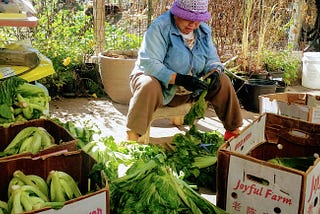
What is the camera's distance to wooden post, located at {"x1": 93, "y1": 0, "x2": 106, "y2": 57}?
249 inches

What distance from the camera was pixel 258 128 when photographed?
9.55ft

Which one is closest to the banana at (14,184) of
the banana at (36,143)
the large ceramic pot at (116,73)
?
the banana at (36,143)

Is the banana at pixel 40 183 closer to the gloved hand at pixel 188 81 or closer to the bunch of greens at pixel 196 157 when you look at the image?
the bunch of greens at pixel 196 157

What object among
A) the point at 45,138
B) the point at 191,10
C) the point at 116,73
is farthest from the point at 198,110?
the point at 116,73

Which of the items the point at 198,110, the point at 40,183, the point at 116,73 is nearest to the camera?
the point at 40,183

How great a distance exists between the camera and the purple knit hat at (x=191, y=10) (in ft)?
12.6

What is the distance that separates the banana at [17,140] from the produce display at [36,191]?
470 millimetres

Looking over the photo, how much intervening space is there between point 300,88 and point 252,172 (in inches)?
216

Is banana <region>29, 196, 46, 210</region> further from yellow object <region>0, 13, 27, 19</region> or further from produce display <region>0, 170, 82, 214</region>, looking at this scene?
yellow object <region>0, 13, 27, 19</region>

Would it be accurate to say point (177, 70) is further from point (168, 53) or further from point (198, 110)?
point (198, 110)

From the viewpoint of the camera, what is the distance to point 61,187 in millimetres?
2049

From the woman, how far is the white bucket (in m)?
3.49

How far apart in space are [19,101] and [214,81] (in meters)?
1.82

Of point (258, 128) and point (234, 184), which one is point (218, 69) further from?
point (234, 184)
